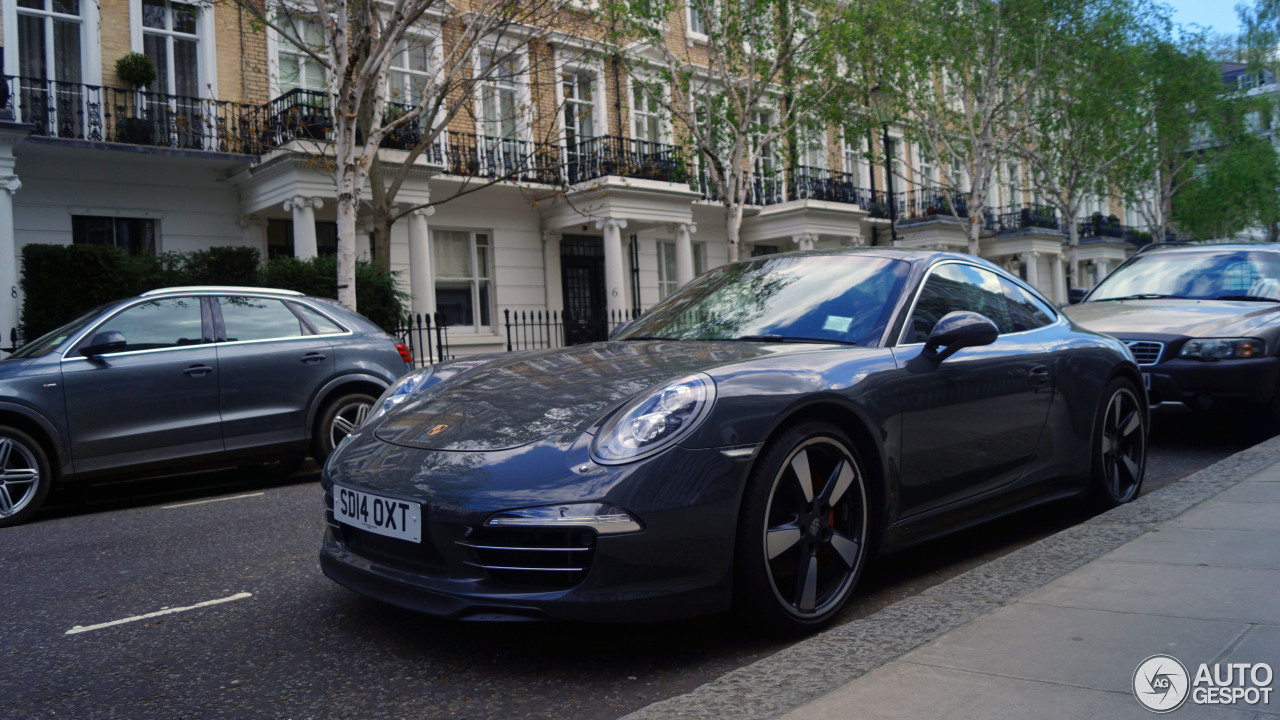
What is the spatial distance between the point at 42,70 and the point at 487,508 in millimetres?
16252

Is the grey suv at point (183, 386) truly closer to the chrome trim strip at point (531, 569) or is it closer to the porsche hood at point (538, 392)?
the porsche hood at point (538, 392)

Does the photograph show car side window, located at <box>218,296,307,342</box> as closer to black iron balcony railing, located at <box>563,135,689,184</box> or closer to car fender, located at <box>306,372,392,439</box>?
car fender, located at <box>306,372,392,439</box>

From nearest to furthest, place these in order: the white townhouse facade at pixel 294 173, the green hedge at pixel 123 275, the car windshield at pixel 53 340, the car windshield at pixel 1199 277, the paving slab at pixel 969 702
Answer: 1. the paving slab at pixel 969 702
2. the car windshield at pixel 53 340
3. the car windshield at pixel 1199 277
4. the green hedge at pixel 123 275
5. the white townhouse facade at pixel 294 173

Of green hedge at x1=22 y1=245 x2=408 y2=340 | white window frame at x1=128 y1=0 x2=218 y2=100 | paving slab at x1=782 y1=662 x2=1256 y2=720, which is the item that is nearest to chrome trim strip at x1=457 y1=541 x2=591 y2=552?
paving slab at x1=782 y1=662 x2=1256 y2=720

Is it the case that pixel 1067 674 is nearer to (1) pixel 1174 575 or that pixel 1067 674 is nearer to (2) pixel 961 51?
(1) pixel 1174 575

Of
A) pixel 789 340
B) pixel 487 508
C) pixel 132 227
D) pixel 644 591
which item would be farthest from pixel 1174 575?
pixel 132 227

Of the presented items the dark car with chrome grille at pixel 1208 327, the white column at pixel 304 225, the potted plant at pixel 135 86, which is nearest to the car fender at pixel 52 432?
the dark car with chrome grille at pixel 1208 327

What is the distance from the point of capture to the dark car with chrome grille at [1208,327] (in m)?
7.12

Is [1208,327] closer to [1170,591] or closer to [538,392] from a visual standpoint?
[1170,591]

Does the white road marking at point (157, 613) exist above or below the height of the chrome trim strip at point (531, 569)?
below

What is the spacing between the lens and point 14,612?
13.2 feet

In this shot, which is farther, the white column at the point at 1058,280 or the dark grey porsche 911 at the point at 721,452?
the white column at the point at 1058,280

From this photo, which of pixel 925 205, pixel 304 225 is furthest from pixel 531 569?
pixel 925 205

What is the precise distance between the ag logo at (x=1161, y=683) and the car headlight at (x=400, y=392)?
9.26 ft
